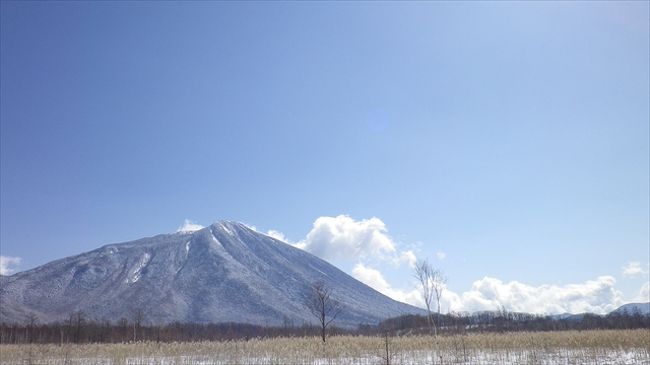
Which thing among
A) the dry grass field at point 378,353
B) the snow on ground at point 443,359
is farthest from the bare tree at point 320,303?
the snow on ground at point 443,359

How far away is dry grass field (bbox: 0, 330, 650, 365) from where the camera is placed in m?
15.7

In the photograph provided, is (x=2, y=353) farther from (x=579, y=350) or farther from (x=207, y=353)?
(x=579, y=350)

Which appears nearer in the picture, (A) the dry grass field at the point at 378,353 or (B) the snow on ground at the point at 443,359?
(B) the snow on ground at the point at 443,359

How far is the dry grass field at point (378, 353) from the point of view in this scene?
1572cm

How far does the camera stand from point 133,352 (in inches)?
690

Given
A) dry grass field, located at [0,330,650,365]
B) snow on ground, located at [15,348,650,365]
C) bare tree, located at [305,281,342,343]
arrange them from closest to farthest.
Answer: snow on ground, located at [15,348,650,365], dry grass field, located at [0,330,650,365], bare tree, located at [305,281,342,343]

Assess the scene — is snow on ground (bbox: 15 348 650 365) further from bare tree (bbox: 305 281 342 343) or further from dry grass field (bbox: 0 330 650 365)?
bare tree (bbox: 305 281 342 343)

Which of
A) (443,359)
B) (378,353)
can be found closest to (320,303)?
(378,353)

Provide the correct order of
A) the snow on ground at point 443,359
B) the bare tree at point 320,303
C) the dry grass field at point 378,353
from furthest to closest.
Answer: the bare tree at point 320,303 < the dry grass field at point 378,353 < the snow on ground at point 443,359

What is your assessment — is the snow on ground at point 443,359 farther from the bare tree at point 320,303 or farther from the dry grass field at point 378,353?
the bare tree at point 320,303

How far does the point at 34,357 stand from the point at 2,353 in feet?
10.6

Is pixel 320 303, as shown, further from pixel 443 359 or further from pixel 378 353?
pixel 443 359

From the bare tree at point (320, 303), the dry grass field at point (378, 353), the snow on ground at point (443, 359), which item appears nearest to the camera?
the snow on ground at point (443, 359)

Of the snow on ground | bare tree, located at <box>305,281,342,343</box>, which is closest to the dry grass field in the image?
the snow on ground
